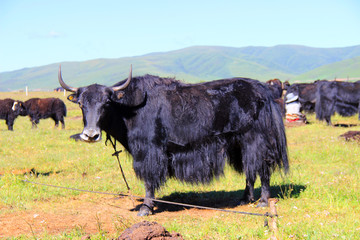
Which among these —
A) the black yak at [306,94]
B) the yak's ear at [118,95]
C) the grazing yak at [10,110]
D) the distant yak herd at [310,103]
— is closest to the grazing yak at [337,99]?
the distant yak herd at [310,103]

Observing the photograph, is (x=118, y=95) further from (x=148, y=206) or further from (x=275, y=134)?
(x=275, y=134)

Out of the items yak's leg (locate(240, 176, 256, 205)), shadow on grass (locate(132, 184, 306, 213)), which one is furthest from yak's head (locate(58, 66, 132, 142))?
yak's leg (locate(240, 176, 256, 205))

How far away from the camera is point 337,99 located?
600 inches

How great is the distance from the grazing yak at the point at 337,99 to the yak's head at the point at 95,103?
11.7 meters

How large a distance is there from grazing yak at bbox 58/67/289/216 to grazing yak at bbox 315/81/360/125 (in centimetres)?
1036

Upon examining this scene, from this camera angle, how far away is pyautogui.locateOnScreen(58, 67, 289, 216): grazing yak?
5.27 metres

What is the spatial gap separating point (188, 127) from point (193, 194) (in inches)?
56.4

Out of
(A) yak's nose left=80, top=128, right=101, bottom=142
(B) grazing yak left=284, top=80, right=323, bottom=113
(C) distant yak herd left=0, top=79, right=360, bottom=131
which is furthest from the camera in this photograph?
(B) grazing yak left=284, top=80, right=323, bottom=113

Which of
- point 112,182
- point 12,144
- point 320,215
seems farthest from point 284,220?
point 12,144

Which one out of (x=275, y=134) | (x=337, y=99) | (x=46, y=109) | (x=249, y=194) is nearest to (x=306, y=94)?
(x=337, y=99)

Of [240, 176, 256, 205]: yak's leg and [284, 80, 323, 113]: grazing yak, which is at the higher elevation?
[284, 80, 323, 113]: grazing yak

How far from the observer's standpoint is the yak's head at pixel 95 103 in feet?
15.6

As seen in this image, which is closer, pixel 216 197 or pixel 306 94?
pixel 216 197

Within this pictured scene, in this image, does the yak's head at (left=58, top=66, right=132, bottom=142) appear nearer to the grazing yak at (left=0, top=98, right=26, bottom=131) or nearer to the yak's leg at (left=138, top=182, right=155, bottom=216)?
the yak's leg at (left=138, top=182, right=155, bottom=216)
